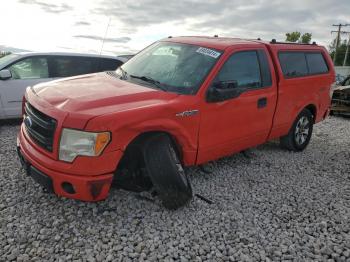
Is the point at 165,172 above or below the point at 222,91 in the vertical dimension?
below

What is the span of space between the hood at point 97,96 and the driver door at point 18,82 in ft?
9.81

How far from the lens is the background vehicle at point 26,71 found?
21.7 ft

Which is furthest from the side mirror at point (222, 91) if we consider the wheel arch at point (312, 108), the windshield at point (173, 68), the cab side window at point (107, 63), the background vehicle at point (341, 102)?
the background vehicle at point (341, 102)

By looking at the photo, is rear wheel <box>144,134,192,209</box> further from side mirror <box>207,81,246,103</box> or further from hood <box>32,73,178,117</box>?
side mirror <box>207,81,246,103</box>

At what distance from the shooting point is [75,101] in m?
3.30

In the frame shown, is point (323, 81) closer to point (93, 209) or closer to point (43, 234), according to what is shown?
point (93, 209)

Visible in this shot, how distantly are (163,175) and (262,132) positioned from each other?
202 centimetres

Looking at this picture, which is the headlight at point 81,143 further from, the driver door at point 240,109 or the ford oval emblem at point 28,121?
the driver door at point 240,109

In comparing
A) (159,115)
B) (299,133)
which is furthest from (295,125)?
(159,115)

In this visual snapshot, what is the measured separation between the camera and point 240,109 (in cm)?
430

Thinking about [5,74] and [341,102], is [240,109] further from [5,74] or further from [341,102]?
[341,102]

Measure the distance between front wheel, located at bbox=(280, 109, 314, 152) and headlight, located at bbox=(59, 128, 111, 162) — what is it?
3762mm

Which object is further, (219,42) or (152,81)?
(219,42)

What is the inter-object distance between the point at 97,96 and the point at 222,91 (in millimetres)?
1384
